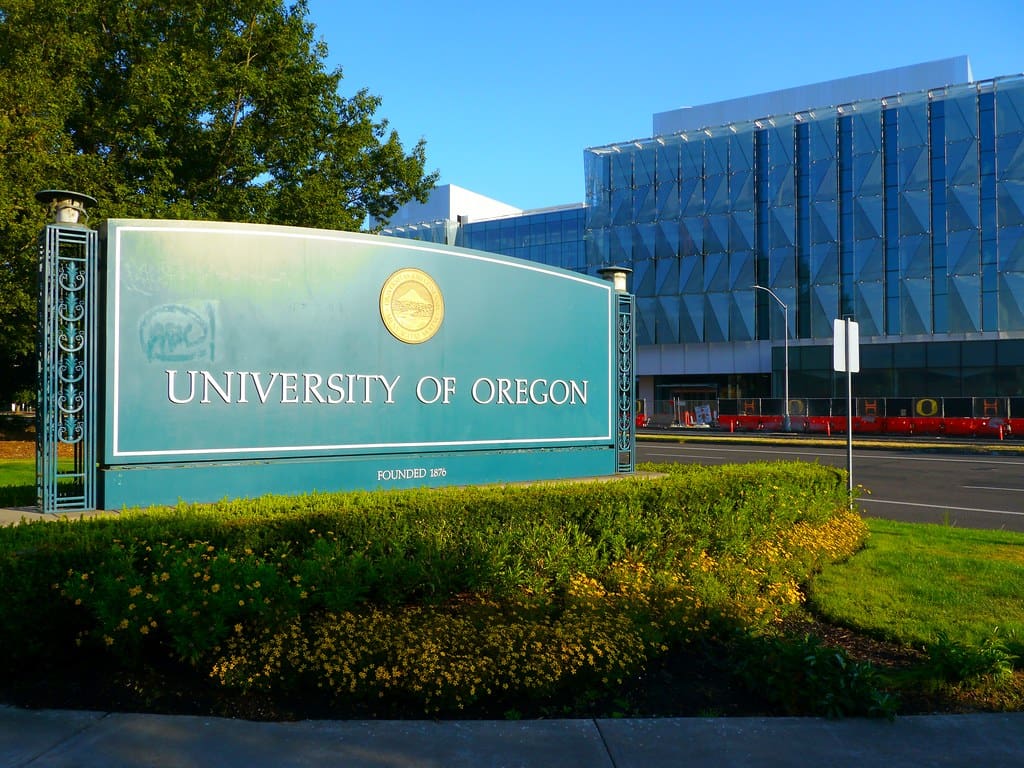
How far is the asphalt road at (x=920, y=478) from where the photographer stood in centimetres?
1364

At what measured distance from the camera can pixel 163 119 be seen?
62.1 feet

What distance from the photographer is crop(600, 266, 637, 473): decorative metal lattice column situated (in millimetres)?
10820

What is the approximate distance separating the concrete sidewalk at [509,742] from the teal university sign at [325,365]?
3092mm

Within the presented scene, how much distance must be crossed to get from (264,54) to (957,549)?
19.9m

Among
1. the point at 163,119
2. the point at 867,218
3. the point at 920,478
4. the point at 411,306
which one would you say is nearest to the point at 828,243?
the point at 867,218

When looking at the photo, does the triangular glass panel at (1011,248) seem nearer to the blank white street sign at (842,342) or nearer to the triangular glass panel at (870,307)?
the triangular glass panel at (870,307)

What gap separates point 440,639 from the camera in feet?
16.4

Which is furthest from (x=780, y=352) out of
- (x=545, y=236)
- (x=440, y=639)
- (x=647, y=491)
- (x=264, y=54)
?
(x=440, y=639)

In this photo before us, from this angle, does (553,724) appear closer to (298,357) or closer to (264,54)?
(298,357)

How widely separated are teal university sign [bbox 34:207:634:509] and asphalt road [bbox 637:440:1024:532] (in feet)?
16.2

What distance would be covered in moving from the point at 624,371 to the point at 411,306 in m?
3.56

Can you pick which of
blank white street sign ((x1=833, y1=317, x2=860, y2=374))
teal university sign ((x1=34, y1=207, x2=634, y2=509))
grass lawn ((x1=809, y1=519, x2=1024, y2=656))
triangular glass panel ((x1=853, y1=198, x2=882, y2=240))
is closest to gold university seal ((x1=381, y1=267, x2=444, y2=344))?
teal university sign ((x1=34, y1=207, x2=634, y2=509))

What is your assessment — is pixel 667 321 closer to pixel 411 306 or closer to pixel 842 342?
pixel 842 342

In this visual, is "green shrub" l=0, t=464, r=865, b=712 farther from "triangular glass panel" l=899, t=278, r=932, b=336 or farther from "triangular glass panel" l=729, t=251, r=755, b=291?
"triangular glass panel" l=729, t=251, r=755, b=291
